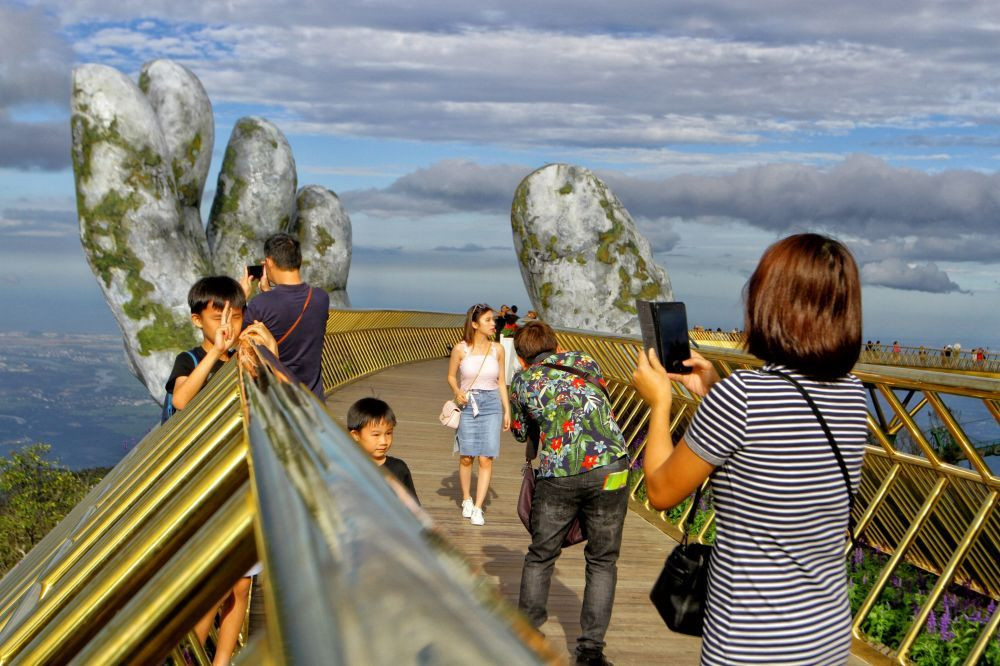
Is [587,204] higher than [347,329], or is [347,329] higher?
[587,204]

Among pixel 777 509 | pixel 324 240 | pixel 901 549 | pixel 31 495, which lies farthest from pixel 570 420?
pixel 324 240

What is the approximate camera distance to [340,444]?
0.80m

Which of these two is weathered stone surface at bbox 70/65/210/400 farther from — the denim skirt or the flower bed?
the flower bed

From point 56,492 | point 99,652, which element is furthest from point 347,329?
point 99,652

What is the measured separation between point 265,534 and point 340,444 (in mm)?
275

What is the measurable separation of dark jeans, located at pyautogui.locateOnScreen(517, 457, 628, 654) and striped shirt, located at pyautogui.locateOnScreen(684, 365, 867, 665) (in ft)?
8.39

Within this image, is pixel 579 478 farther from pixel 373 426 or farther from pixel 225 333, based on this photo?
pixel 225 333

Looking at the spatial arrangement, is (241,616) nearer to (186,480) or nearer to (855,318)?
(855,318)

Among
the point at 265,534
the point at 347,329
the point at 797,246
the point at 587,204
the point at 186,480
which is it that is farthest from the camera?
the point at 587,204

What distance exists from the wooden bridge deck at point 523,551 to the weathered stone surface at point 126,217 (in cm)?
1949

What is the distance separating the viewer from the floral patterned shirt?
16.8ft

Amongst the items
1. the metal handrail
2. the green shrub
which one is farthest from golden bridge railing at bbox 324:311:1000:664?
the green shrub

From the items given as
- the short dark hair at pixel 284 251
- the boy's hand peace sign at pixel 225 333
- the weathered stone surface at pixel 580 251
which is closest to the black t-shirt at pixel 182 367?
the boy's hand peace sign at pixel 225 333

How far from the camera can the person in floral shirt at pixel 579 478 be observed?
514 centimetres
